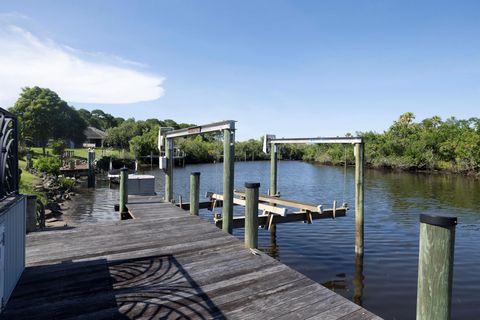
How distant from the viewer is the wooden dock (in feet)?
12.2

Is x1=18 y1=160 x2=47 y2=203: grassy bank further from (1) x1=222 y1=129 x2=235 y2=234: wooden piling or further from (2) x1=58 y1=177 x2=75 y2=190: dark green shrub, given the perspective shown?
(1) x1=222 y1=129 x2=235 y2=234: wooden piling

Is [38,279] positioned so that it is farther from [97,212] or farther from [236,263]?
[97,212]

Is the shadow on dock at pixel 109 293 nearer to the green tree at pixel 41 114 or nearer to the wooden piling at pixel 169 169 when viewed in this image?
the wooden piling at pixel 169 169

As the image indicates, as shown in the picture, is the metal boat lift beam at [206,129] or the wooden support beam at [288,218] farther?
the wooden support beam at [288,218]

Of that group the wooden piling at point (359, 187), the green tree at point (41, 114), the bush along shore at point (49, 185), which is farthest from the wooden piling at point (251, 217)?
the green tree at point (41, 114)

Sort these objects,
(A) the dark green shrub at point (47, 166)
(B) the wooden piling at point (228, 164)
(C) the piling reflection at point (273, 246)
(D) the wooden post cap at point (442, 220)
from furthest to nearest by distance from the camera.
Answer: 1. (A) the dark green shrub at point (47, 166)
2. (C) the piling reflection at point (273, 246)
3. (B) the wooden piling at point (228, 164)
4. (D) the wooden post cap at point (442, 220)

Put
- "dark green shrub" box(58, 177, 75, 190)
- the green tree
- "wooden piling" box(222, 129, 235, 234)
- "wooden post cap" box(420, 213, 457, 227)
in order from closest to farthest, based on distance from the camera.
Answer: "wooden post cap" box(420, 213, 457, 227), "wooden piling" box(222, 129, 235, 234), "dark green shrub" box(58, 177, 75, 190), the green tree

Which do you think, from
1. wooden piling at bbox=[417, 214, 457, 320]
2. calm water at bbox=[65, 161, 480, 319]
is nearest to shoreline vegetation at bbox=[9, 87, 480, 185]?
calm water at bbox=[65, 161, 480, 319]

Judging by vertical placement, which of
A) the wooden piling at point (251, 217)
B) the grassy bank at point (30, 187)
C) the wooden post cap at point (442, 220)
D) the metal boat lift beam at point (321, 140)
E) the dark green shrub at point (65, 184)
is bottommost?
the dark green shrub at point (65, 184)

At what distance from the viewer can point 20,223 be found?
4.48 metres

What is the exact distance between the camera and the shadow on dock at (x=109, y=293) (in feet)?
11.9

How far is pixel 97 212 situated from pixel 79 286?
1656 cm

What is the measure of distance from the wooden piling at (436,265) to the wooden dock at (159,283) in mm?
846

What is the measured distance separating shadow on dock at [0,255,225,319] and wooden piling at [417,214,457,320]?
1.96m
